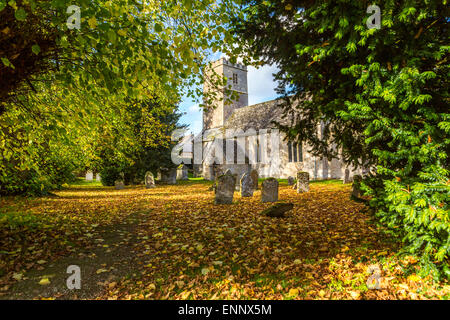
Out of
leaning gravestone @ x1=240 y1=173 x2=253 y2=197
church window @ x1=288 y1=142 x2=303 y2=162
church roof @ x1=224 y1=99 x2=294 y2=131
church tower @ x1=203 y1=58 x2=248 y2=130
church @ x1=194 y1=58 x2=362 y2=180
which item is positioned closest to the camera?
leaning gravestone @ x1=240 y1=173 x2=253 y2=197

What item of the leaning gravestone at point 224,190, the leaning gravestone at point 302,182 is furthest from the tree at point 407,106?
the leaning gravestone at point 302,182

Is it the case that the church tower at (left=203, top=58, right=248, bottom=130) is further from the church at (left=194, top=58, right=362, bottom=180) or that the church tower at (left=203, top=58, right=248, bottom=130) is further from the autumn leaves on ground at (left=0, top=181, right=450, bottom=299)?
the autumn leaves on ground at (left=0, top=181, right=450, bottom=299)

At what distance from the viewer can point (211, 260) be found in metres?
3.78

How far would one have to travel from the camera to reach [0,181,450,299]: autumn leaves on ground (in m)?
2.88

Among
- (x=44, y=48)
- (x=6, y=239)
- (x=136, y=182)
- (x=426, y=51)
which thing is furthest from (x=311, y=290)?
(x=136, y=182)

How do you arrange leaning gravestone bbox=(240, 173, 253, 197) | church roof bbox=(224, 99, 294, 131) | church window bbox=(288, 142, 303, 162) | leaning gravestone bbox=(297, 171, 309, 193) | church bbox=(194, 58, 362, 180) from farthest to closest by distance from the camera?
church roof bbox=(224, 99, 294, 131), church window bbox=(288, 142, 303, 162), church bbox=(194, 58, 362, 180), leaning gravestone bbox=(297, 171, 309, 193), leaning gravestone bbox=(240, 173, 253, 197)

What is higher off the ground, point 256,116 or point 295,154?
point 256,116

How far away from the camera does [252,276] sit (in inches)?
127

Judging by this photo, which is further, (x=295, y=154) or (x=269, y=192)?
(x=295, y=154)

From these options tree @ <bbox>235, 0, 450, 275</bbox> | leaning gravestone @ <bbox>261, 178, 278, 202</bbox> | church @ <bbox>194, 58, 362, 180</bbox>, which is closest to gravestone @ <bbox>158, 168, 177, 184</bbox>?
church @ <bbox>194, 58, 362, 180</bbox>

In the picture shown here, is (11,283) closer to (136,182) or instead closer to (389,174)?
(389,174)

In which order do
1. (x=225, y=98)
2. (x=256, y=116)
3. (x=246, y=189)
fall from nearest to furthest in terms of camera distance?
(x=246, y=189) → (x=256, y=116) → (x=225, y=98)

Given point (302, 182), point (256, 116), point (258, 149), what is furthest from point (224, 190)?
point (256, 116)

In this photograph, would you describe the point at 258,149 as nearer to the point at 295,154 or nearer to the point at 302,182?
the point at 295,154
